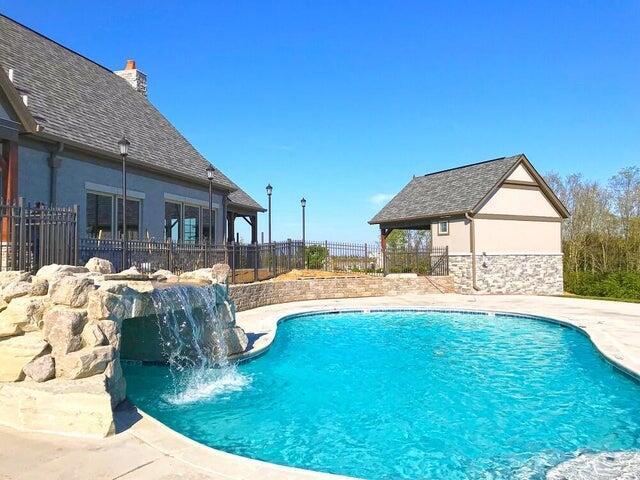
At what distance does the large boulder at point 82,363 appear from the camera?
539cm

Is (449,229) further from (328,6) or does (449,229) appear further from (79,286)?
(79,286)

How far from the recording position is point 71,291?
5887 mm

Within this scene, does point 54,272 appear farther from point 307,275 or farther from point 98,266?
point 307,275

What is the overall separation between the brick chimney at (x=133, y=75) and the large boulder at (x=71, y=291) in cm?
1927

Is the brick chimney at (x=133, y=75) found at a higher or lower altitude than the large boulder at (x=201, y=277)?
higher

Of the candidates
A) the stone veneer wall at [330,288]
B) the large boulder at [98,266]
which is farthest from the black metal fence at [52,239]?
the stone veneer wall at [330,288]

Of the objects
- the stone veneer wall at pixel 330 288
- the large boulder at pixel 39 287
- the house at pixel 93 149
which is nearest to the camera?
the large boulder at pixel 39 287

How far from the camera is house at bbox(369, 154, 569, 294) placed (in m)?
23.7

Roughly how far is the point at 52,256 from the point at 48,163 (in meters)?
5.78

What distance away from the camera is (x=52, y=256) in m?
8.40

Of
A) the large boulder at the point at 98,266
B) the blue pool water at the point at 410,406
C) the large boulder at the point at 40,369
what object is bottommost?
the blue pool water at the point at 410,406

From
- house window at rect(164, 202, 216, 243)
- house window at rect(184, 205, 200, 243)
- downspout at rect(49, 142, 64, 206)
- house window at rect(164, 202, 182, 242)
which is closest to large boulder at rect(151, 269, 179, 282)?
downspout at rect(49, 142, 64, 206)

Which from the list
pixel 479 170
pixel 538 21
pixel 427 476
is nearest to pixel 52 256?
pixel 427 476

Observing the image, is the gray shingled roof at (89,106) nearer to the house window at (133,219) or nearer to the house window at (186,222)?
the house window at (186,222)
